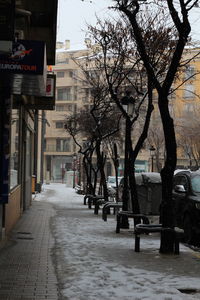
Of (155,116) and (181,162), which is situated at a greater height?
(155,116)

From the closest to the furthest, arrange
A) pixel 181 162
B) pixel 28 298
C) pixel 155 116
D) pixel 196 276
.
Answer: pixel 28 298
pixel 196 276
pixel 155 116
pixel 181 162

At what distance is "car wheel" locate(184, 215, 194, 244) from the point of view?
11828 millimetres

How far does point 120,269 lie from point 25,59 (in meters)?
3.86

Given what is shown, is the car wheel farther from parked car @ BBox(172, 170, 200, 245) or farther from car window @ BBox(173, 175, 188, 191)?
car window @ BBox(173, 175, 188, 191)

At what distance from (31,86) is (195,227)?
5.12m

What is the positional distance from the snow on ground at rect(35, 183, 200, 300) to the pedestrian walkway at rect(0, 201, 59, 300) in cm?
21

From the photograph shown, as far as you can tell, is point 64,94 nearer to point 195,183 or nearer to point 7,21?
point 195,183

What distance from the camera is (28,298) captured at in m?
5.94

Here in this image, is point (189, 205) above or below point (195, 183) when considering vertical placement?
below

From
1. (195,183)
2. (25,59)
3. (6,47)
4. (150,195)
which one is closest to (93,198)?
(150,195)

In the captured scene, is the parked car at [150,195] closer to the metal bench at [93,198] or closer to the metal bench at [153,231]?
the metal bench at [93,198]

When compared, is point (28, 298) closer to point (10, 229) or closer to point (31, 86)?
point (31, 86)

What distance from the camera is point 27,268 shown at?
7797 mm

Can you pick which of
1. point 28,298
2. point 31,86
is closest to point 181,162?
point 31,86
